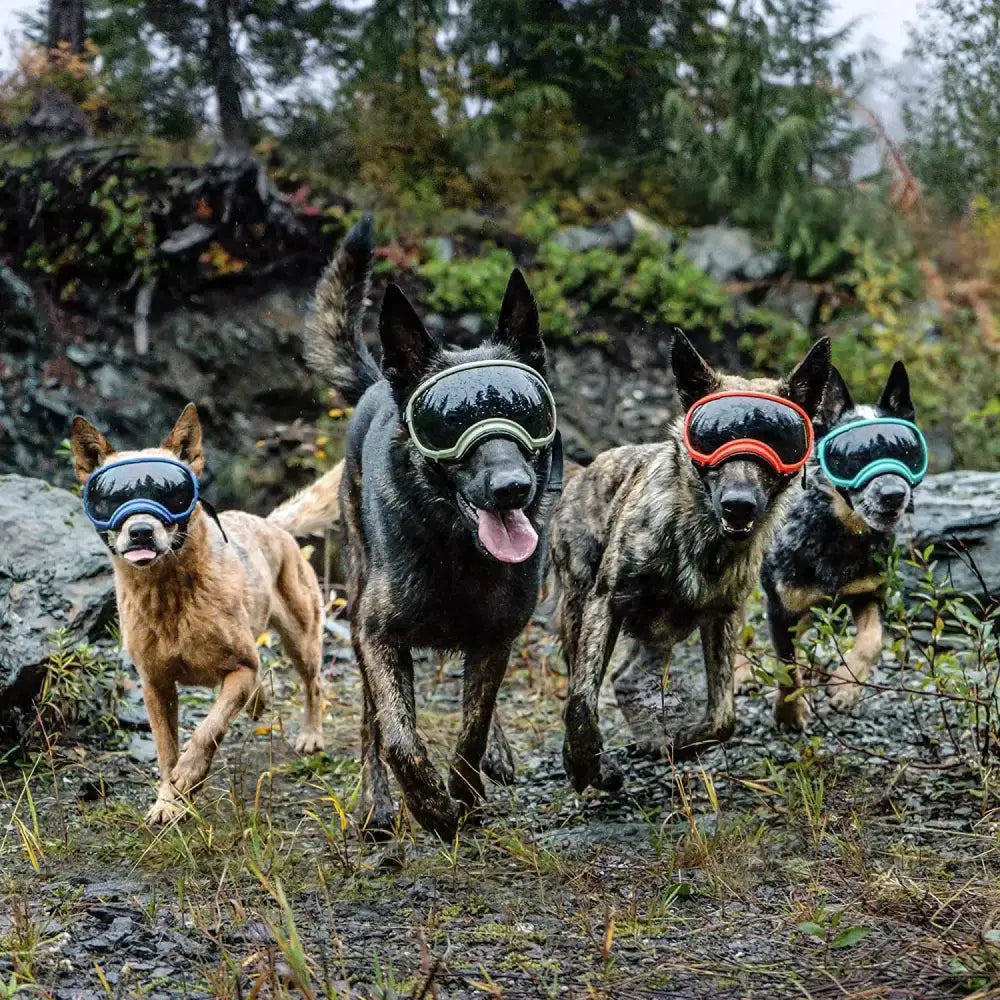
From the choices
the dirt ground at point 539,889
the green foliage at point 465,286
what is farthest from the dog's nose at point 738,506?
the green foliage at point 465,286

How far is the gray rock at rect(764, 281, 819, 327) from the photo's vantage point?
1334cm

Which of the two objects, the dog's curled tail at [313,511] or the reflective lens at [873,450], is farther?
the dog's curled tail at [313,511]

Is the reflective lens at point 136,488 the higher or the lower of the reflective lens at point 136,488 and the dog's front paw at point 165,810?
the higher

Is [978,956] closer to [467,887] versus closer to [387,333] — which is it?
[467,887]

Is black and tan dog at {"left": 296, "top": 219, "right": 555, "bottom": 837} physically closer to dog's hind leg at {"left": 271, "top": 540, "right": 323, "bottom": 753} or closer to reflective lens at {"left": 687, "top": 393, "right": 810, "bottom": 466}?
reflective lens at {"left": 687, "top": 393, "right": 810, "bottom": 466}

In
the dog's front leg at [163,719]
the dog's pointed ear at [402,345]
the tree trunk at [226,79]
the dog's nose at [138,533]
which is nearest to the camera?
the dog's pointed ear at [402,345]

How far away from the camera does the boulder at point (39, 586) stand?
5566mm

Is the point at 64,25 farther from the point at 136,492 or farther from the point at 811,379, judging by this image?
the point at 811,379

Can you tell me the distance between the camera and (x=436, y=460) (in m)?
3.81

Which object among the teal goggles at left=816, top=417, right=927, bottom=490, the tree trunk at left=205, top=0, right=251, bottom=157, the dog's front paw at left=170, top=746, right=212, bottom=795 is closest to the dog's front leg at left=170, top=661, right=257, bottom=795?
the dog's front paw at left=170, top=746, right=212, bottom=795

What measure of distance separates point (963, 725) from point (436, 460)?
2.65 metres

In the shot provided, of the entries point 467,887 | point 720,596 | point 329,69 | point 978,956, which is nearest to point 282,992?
point 467,887

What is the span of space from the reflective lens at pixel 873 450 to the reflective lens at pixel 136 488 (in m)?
3.02

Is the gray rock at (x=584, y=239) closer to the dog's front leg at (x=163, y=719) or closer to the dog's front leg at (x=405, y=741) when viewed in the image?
the dog's front leg at (x=163, y=719)
